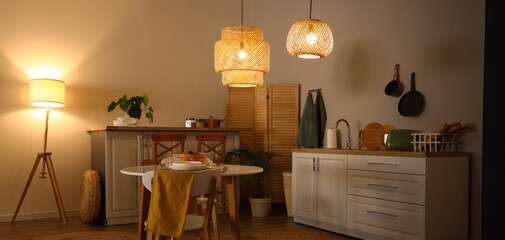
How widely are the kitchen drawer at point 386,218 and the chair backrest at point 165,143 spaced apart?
1.85m

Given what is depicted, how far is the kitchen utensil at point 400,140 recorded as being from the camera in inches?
142

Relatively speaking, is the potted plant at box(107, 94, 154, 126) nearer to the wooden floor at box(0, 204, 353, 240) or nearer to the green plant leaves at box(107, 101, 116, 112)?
the green plant leaves at box(107, 101, 116, 112)

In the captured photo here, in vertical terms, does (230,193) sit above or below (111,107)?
below

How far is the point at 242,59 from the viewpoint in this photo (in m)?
3.25

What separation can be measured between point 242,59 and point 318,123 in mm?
2015

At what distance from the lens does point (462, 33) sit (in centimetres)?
344

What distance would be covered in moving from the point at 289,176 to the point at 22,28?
3.58 m

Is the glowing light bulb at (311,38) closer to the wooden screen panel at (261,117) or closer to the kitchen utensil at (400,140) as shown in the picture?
the kitchen utensil at (400,140)

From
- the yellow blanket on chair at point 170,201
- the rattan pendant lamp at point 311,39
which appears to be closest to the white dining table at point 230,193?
the yellow blanket on chair at point 170,201

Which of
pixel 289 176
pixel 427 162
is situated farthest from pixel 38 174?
pixel 427 162

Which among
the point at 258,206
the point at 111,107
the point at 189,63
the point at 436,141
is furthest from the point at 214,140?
the point at 436,141

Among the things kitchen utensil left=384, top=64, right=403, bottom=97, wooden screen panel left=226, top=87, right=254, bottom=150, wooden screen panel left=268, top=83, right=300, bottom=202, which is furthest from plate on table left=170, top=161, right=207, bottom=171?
wooden screen panel left=226, top=87, right=254, bottom=150

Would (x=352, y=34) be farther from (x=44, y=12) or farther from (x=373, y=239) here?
(x=44, y=12)

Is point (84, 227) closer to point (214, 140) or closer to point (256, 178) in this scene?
point (214, 140)
